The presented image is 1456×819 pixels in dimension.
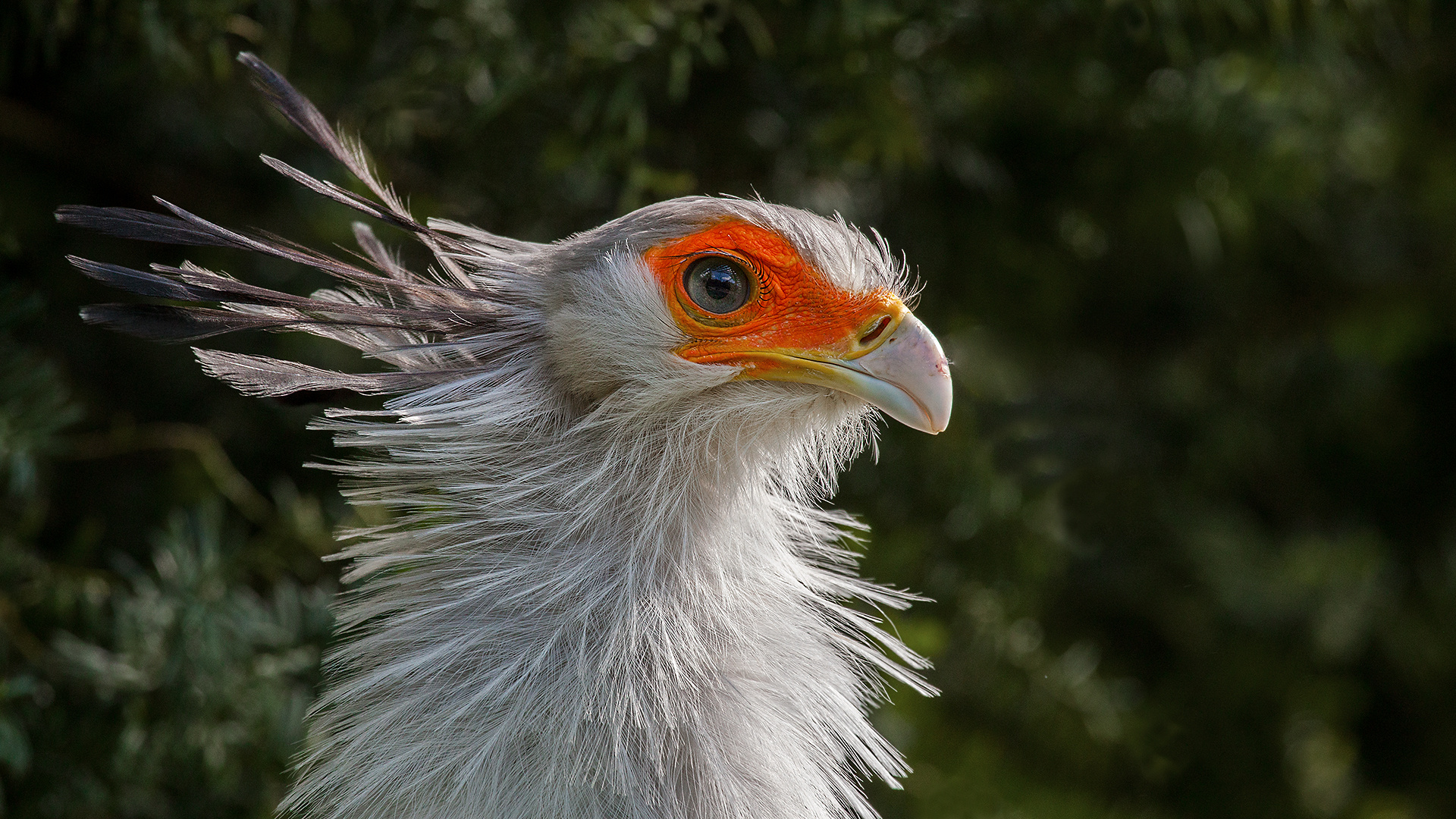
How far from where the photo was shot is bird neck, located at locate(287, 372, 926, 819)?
125 centimetres

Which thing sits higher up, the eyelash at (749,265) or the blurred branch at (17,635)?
the eyelash at (749,265)

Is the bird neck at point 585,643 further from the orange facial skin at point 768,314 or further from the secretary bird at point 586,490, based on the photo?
the orange facial skin at point 768,314

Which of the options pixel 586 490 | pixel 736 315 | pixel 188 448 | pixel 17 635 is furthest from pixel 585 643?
pixel 188 448

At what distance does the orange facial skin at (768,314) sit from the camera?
4.38 feet

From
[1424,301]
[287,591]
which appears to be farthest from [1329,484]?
[287,591]

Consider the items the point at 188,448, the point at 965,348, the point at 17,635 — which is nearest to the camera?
the point at 17,635

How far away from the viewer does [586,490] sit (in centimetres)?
137

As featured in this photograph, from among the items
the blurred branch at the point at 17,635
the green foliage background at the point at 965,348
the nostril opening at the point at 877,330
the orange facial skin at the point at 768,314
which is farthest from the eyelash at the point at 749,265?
the blurred branch at the point at 17,635

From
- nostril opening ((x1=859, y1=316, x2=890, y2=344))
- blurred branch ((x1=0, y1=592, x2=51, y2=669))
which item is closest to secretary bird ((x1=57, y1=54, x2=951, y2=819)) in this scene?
nostril opening ((x1=859, y1=316, x2=890, y2=344))

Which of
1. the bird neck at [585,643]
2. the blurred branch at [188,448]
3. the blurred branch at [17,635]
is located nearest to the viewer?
the bird neck at [585,643]

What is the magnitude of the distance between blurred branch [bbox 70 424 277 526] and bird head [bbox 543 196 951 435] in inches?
34.7

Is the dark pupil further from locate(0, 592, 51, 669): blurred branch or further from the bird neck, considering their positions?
locate(0, 592, 51, 669): blurred branch

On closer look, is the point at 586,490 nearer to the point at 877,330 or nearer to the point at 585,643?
the point at 585,643

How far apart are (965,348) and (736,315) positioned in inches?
41.6
